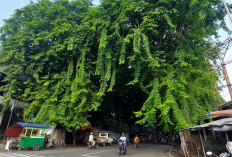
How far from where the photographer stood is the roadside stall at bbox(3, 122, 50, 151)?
1056cm

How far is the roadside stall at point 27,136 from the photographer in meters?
10.6

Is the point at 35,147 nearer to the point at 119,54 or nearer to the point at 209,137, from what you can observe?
the point at 119,54

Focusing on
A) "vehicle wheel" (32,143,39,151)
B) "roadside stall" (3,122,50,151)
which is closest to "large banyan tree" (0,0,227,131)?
"roadside stall" (3,122,50,151)

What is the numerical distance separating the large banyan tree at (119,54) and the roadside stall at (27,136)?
4.23ft

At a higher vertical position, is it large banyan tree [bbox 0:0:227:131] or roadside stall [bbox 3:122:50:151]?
large banyan tree [bbox 0:0:227:131]

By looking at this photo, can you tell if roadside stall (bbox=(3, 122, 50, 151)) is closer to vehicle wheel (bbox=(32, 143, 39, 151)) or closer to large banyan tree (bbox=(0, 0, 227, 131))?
vehicle wheel (bbox=(32, 143, 39, 151))

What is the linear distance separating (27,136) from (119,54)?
9.39 meters

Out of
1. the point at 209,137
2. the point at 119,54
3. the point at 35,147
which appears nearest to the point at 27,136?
the point at 35,147

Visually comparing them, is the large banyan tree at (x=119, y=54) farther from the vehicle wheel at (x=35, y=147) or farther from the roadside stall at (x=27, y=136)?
the vehicle wheel at (x=35, y=147)

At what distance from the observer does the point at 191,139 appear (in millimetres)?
11461

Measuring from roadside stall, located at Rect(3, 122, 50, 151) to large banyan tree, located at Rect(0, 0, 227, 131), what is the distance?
1.29 metres

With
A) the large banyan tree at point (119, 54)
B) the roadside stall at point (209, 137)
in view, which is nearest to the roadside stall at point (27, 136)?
the large banyan tree at point (119, 54)

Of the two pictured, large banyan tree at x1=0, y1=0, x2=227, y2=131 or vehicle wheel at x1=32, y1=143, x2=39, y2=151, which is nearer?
large banyan tree at x1=0, y1=0, x2=227, y2=131

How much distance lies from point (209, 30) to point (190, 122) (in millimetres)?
9340
